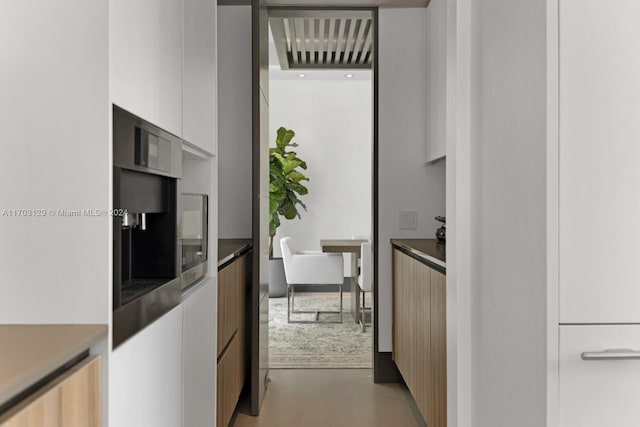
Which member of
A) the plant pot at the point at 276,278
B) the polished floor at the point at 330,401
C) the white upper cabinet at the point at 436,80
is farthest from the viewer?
the plant pot at the point at 276,278

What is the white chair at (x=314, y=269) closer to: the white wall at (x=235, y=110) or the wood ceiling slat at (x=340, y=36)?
the white wall at (x=235, y=110)

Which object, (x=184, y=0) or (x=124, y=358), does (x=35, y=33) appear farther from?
(x=184, y=0)

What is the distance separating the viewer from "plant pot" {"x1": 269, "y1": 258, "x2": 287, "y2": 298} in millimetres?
6891

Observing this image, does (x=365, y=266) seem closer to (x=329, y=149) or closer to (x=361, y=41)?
(x=361, y=41)

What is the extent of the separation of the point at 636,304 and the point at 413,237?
241 cm

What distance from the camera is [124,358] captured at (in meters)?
1.08

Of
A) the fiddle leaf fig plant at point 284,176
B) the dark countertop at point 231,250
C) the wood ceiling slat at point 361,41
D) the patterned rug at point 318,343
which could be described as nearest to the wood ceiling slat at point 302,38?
the wood ceiling slat at point 361,41

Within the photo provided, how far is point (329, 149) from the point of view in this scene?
295 inches

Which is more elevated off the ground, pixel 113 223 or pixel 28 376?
pixel 113 223

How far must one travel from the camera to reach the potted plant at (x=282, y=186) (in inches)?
251

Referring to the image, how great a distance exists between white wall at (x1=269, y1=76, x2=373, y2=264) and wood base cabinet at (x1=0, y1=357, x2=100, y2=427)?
21.4 ft

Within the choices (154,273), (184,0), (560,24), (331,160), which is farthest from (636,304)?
(331,160)

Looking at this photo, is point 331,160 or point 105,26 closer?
point 105,26

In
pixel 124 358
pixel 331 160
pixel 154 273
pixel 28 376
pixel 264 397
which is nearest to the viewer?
pixel 28 376
